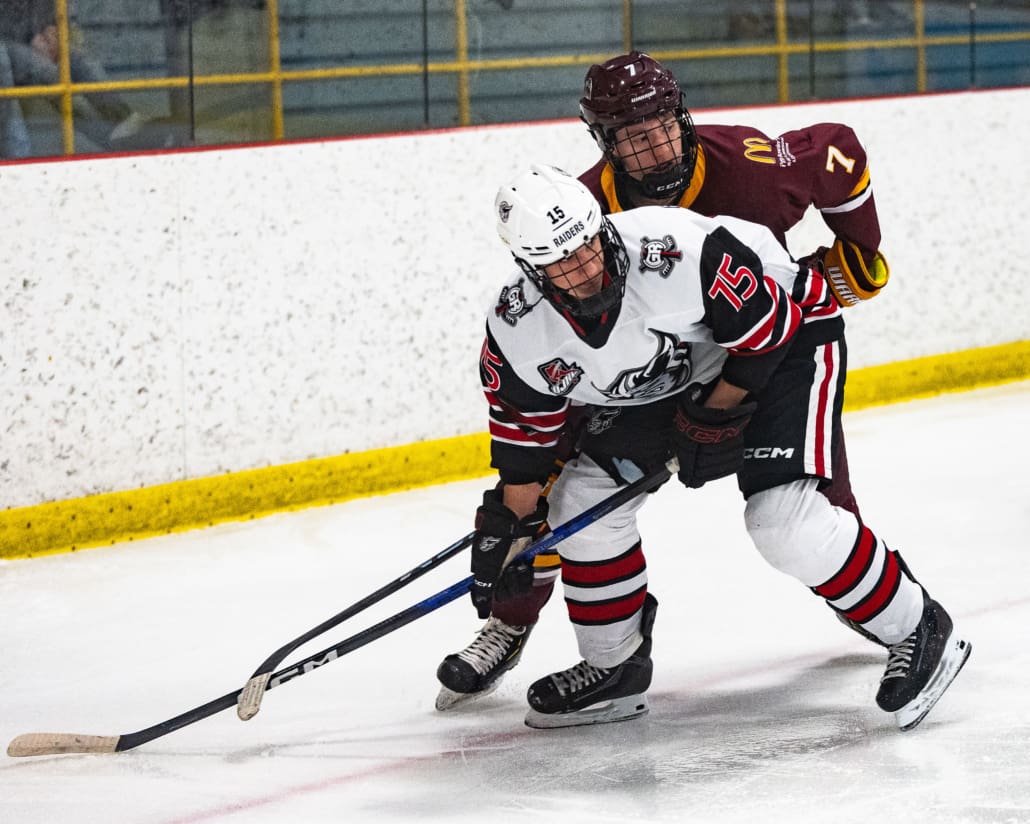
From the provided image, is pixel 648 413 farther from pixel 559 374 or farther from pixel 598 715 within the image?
pixel 598 715

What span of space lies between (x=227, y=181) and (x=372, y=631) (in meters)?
1.69

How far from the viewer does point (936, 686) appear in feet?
7.59

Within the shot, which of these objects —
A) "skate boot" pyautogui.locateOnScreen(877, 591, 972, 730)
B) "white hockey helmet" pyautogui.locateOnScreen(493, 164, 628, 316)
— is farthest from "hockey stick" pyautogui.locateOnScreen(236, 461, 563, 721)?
"skate boot" pyautogui.locateOnScreen(877, 591, 972, 730)

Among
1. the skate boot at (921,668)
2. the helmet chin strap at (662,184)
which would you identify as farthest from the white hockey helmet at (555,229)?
the skate boot at (921,668)

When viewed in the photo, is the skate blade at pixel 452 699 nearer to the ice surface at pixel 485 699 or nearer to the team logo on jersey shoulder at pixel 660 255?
the ice surface at pixel 485 699

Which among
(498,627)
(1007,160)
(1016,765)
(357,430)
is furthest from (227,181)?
(1007,160)

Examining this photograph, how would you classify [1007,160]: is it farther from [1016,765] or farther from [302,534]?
[1016,765]

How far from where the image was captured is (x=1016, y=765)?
2.13 m

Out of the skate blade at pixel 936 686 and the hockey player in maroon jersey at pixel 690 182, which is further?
the hockey player in maroon jersey at pixel 690 182

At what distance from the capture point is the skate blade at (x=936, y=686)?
2.28m

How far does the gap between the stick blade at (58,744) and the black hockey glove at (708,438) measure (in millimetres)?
941

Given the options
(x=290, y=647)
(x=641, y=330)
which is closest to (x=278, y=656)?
(x=290, y=647)

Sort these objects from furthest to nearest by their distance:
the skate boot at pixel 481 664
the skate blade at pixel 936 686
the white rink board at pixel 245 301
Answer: the white rink board at pixel 245 301 → the skate boot at pixel 481 664 → the skate blade at pixel 936 686

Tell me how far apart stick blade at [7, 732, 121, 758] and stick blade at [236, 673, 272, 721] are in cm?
20
